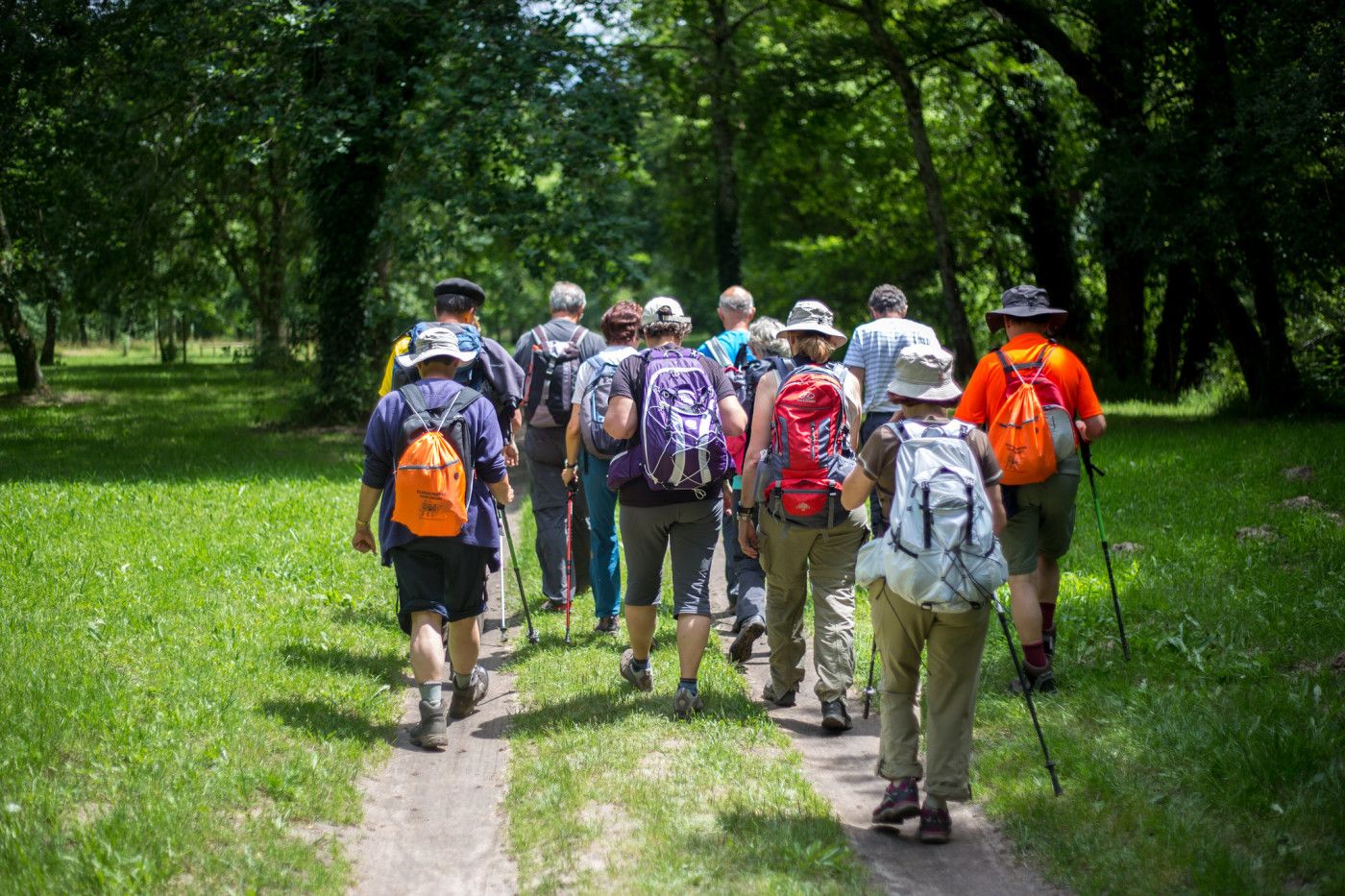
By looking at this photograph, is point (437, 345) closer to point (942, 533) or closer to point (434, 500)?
point (434, 500)

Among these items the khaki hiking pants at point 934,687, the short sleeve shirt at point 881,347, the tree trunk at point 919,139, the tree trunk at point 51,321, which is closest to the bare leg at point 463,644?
the khaki hiking pants at point 934,687

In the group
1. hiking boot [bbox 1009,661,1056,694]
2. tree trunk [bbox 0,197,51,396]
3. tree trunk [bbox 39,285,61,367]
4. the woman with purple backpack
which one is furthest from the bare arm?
tree trunk [bbox 39,285,61,367]

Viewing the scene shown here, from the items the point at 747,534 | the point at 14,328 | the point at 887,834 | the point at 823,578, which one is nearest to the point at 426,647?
the point at 747,534

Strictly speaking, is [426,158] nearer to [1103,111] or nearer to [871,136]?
[1103,111]

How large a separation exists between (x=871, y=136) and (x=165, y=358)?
1074 inches

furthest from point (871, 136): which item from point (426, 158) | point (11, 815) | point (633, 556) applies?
point (11, 815)

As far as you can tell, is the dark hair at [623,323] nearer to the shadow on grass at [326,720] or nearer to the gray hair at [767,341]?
the gray hair at [767,341]

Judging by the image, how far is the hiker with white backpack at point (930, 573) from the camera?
15.8ft

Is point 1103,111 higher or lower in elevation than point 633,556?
higher

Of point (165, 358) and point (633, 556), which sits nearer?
point (633, 556)

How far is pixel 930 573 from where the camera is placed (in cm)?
480

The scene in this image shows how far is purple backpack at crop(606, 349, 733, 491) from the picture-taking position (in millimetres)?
6340

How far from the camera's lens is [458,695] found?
22.4ft

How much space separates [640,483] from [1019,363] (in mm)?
1967
